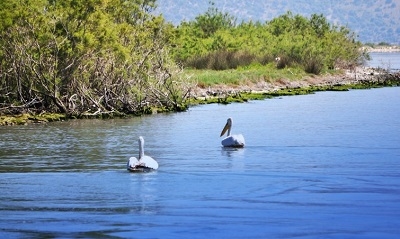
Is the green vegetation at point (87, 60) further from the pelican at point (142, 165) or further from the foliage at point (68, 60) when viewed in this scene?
the pelican at point (142, 165)

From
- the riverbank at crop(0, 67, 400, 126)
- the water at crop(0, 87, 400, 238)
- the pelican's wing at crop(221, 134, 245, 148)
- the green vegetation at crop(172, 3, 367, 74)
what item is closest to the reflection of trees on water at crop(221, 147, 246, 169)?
the water at crop(0, 87, 400, 238)

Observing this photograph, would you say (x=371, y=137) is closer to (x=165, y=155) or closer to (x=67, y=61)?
(x=165, y=155)

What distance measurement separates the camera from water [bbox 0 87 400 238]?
48.6 ft

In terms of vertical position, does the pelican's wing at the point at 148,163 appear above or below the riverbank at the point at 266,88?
below

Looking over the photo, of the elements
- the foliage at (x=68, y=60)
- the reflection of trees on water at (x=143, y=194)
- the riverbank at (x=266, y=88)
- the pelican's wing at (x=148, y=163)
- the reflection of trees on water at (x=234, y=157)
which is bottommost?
the reflection of trees on water at (x=143, y=194)

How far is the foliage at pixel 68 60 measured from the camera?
33.7 metres

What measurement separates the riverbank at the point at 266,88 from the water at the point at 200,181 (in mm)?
1406

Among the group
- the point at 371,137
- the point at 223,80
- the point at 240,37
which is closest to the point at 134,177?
the point at 371,137

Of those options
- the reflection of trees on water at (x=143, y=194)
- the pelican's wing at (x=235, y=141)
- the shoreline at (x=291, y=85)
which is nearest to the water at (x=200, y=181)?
the reflection of trees on water at (x=143, y=194)

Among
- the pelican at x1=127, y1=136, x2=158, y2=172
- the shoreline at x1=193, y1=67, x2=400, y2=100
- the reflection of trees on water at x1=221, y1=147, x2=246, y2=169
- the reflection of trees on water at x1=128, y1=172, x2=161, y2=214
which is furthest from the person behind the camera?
the shoreline at x1=193, y1=67, x2=400, y2=100

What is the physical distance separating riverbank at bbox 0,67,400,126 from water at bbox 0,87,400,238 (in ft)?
4.61

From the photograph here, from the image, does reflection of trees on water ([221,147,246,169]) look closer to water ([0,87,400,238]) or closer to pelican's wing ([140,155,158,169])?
water ([0,87,400,238])

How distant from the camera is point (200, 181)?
63.3 feet

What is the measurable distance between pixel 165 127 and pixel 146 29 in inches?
318
